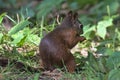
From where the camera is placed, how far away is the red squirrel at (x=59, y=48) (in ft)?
20.4

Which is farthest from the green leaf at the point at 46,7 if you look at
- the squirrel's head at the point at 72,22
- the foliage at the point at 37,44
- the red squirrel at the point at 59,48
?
the red squirrel at the point at 59,48

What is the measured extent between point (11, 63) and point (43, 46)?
1.81ft

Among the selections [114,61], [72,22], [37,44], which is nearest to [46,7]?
[37,44]

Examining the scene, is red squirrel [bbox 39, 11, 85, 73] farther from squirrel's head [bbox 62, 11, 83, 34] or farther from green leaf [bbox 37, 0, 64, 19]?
green leaf [bbox 37, 0, 64, 19]

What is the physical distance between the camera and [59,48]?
6242mm

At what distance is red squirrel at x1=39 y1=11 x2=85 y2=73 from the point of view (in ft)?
20.4

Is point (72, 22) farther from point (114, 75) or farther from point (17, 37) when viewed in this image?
point (114, 75)

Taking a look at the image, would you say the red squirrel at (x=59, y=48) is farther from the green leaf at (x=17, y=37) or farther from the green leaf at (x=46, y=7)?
the green leaf at (x=46, y=7)

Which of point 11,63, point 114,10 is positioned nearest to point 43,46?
point 11,63

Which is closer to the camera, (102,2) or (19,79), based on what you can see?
(19,79)

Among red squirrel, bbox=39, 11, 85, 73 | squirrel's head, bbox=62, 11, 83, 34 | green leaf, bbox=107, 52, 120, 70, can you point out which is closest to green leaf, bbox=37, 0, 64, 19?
squirrel's head, bbox=62, 11, 83, 34

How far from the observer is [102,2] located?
11.4m

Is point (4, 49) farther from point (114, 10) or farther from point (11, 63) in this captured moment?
point (114, 10)

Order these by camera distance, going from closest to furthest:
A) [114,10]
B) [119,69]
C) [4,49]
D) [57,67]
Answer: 1. [119,69]
2. [57,67]
3. [4,49]
4. [114,10]
